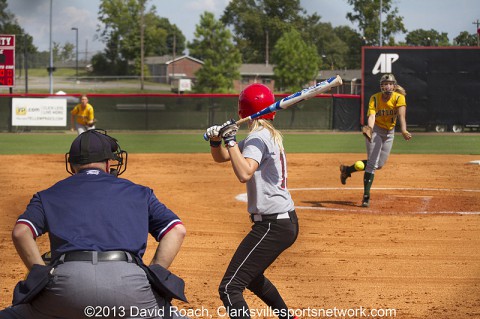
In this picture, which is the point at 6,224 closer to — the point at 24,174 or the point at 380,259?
the point at 380,259

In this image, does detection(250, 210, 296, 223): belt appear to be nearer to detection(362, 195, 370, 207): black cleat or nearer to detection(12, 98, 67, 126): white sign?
detection(362, 195, 370, 207): black cleat

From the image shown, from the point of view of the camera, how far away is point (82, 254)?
3018 mm

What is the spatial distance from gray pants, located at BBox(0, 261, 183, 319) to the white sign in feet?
90.0

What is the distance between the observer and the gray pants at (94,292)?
9.71 ft

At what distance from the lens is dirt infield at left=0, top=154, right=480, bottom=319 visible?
5695mm

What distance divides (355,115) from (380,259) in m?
26.0

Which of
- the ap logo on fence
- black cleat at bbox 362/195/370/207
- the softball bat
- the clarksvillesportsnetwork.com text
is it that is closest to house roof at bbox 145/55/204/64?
the ap logo on fence

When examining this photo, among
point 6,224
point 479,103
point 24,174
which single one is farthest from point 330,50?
point 6,224

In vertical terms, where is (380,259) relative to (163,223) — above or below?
below

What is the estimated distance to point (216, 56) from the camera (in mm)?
58125

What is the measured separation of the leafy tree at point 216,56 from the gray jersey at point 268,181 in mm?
52900

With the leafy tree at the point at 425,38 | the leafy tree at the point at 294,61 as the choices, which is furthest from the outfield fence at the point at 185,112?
the leafy tree at the point at 294,61

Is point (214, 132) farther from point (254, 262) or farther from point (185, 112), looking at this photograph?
point (185, 112)

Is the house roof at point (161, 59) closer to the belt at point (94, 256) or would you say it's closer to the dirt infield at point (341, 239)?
the dirt infield at point (341, 239)
